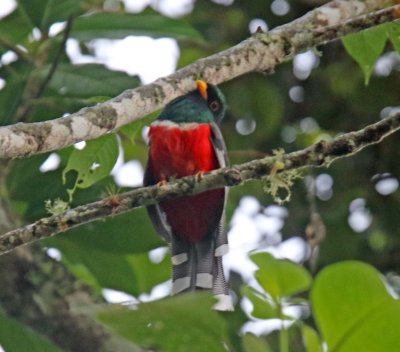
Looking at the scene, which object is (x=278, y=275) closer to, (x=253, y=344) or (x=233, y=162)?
(x=253, y=344)

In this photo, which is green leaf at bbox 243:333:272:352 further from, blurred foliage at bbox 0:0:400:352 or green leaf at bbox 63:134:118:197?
green leaf at bbox 63:134:118:197

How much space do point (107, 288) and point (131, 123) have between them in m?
0.86

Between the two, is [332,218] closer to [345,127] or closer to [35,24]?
[345,127]

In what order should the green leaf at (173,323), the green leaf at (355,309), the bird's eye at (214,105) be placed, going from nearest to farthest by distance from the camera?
1. the green leaf at (173,323)
2. the green leaf at (355,309)
3. the bird's eye at (214,105)

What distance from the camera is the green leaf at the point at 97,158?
7.77ft

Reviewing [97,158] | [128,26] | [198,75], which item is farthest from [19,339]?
[128,26]

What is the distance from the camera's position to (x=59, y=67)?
303cm

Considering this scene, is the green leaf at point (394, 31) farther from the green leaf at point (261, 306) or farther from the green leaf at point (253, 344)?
the green leaf at point (253, 344)

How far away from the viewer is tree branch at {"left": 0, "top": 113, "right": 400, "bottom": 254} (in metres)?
2.12

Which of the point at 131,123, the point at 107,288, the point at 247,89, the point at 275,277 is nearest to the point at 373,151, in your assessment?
the point at 247,89

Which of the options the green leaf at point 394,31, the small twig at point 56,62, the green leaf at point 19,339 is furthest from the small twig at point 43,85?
the green leaf at point 394,31

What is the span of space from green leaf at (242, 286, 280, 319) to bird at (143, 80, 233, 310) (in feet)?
3.22

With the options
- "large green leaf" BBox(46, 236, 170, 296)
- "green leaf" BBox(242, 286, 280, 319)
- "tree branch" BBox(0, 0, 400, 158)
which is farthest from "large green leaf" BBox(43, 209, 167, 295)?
"green leaf" BBox(242, 286, 280, 319)

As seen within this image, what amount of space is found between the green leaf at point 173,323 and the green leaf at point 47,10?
5.61ft
